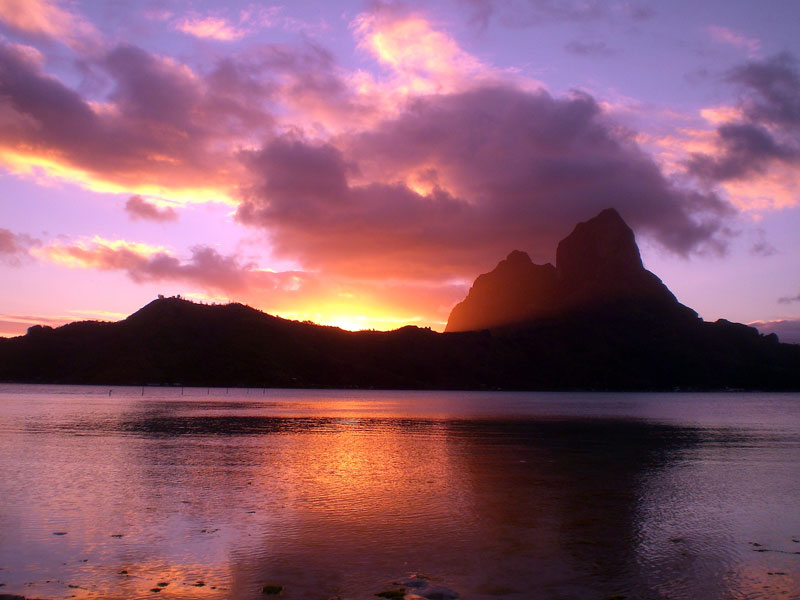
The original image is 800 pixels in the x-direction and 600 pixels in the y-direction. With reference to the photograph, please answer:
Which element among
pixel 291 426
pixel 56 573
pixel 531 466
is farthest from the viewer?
pixel 291 426

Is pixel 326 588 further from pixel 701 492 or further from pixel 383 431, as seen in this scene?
pixel 383 431

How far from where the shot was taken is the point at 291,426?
Answer: 62.3 m

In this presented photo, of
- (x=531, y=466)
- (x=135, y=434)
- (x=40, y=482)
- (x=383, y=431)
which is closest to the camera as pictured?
(x=40, y=482)

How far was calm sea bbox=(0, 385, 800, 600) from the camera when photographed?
1407cm

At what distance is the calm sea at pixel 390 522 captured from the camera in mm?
14070

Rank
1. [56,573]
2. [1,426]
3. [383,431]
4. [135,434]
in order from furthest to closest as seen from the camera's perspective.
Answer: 1. [383,431]
2. [1,426]
3. [135,434]
4. [56,573]

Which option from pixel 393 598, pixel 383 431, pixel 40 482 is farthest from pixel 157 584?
pixel 383 431

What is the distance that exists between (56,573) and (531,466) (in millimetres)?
23965

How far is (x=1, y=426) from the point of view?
53375 mm

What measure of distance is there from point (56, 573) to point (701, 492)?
76.8 ft

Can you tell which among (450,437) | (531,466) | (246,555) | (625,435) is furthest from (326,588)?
(625,435)

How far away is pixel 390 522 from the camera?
19875 millimetres

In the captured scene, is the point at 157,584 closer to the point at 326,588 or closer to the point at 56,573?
the point at 56,573

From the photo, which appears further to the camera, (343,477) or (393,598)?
(343,477)
